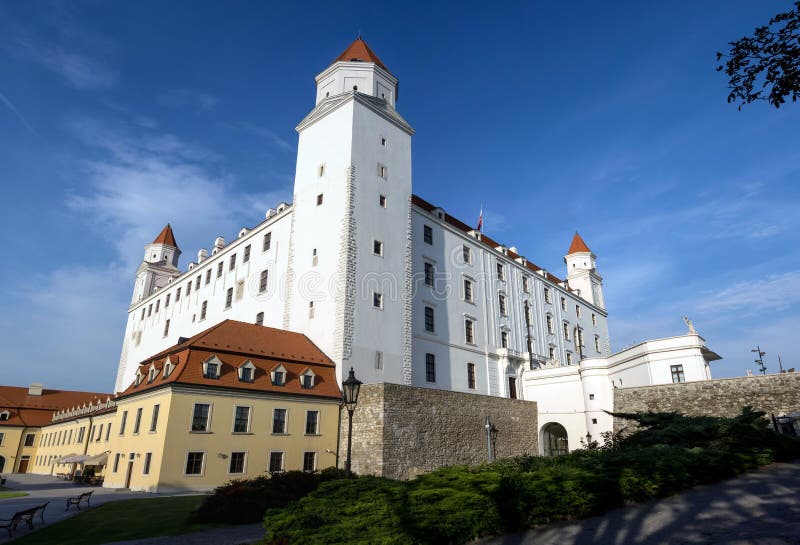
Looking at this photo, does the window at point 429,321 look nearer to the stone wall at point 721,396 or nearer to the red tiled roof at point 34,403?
the stone wall at point 721,396

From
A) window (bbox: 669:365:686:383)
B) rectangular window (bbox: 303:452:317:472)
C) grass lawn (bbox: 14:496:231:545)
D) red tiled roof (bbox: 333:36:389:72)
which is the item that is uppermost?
red tiled roof (bbox: 333:36:389:72)

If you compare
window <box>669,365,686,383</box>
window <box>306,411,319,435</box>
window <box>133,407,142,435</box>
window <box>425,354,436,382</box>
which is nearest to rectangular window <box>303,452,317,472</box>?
window <box>306,411,319,435</box>

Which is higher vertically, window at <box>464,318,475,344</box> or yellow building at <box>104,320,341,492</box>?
window at <box>464,318,475,344</box>

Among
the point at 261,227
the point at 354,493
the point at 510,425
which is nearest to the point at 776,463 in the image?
the point at 354,493

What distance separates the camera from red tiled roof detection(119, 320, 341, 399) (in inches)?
899

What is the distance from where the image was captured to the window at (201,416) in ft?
71.6

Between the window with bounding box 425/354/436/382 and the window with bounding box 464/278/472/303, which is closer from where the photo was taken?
the window with bounding box 425/354/436/382

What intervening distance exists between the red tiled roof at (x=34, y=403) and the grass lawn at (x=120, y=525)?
133 ft

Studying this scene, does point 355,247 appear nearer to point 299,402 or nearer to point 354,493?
point 299,402

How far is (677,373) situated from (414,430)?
55.2 feet

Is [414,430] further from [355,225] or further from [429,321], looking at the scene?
[355,225]

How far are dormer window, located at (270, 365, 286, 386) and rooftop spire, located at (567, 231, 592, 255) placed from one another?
4520 cm

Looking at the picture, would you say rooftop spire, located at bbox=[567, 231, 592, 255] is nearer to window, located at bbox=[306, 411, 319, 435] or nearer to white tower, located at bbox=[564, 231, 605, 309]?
white tower, located at bbox=[564, 231, 605, 309]

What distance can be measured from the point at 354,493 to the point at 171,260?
56337 mm
